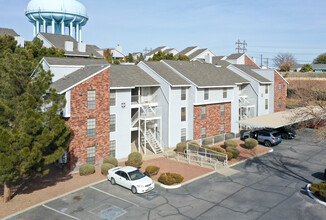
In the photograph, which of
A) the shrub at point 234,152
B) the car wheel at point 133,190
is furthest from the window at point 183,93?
the car wheel at point 133,190

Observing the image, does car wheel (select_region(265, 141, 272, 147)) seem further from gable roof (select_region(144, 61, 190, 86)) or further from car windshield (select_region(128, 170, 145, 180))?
car windshield (select_region(128, 170, 145, 180))

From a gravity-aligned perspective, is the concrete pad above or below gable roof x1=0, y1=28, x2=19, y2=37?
below

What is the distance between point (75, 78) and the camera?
27547 mm

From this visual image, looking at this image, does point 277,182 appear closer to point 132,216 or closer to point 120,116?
point 132,216

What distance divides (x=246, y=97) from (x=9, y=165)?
123 feet

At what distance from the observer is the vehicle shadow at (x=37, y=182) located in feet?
71.9

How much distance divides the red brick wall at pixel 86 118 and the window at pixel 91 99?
11.4 inches

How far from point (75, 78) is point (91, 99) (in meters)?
2.59

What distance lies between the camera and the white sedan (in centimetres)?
2106

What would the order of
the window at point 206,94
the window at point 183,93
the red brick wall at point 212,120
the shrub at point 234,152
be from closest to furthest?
the shrub at point 234,152 → the window at point 183,93 → the red brick wall at point 212,120 → the window at point 206,94

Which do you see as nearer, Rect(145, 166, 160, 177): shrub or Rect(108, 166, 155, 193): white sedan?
Rect(108, 166, 155, 193): white sedan

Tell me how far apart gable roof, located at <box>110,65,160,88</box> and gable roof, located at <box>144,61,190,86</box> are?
1.23 metres

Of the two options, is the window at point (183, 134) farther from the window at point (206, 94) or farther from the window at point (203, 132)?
the window at point (206, 94)

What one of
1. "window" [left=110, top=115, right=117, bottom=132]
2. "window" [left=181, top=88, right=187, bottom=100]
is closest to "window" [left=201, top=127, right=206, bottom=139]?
"window" [left=181, top=88, right=187, bottom=100]
